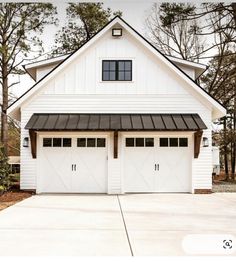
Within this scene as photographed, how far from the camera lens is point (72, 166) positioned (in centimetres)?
1099

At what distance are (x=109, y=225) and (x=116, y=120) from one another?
213 inches

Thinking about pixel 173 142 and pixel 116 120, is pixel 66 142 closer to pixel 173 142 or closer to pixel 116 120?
pixel 116 120

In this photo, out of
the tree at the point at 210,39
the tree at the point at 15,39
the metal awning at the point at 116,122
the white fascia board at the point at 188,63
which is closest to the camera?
the tree at the point at 210,39

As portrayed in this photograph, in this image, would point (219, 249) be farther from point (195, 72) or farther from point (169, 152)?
point (195, 72)

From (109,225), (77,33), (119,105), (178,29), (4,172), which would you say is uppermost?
(77,33)

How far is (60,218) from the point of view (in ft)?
20.6

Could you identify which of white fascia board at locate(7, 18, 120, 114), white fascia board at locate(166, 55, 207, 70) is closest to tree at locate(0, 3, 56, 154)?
white fascia board at locate(7, 18, 120, 114)

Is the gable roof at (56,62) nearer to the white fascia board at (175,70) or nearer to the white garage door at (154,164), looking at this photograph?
the white fascia board at (175,70)

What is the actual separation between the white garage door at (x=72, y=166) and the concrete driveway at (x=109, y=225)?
166cm

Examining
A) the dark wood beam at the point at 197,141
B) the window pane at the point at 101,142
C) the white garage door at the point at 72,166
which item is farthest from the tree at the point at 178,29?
the white garage door at the point at 72,166

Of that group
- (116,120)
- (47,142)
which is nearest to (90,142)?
(116,120)

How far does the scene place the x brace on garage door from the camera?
10.4m

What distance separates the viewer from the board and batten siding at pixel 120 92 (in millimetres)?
11227

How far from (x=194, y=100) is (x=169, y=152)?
5.48 ft
